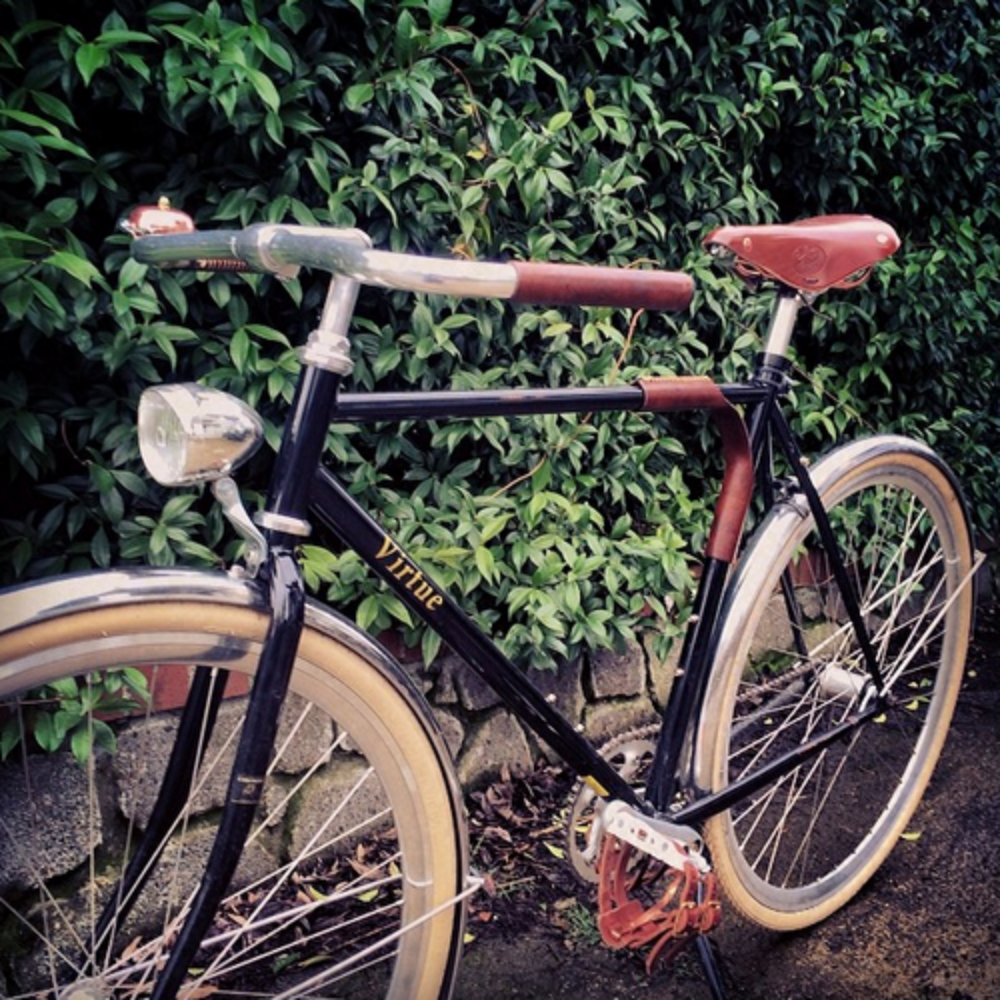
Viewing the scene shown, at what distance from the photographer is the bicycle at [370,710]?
1.12m

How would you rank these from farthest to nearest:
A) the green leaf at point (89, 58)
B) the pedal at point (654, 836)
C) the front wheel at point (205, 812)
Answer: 1. the pedal at point (654, 836)
2. the green leaf at point (89, 58)
3. the front wheel at point (205, 812)

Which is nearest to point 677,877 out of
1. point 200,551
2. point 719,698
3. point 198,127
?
point 719,698

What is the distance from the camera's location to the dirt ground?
2031mm

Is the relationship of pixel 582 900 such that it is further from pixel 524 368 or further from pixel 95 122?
pixel 95 122

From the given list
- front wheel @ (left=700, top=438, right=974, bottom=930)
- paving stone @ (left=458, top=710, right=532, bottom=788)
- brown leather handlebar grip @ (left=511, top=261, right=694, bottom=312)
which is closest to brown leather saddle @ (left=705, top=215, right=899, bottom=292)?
front wheel @ (left=700, top=438, right=974, bottom=930)

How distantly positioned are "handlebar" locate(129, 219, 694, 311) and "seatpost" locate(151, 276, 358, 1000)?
3.7 inches

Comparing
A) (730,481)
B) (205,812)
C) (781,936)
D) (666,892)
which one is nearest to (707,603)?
(730,481)

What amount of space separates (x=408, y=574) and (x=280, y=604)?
24 centimetres

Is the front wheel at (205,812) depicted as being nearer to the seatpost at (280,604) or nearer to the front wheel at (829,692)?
the seatpost at (280,604)

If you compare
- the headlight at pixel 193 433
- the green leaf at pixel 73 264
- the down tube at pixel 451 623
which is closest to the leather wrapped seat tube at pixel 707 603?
the down tube at pixel 451 623

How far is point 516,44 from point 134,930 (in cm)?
218

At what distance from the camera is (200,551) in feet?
6.33

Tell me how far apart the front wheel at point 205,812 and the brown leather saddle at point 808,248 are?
1047mm

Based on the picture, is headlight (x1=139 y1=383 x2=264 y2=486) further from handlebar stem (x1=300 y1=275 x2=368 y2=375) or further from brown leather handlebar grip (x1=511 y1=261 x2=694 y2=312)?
brown leather handlebar grip (x1=511 y1=261 x2=694 y2=312)
